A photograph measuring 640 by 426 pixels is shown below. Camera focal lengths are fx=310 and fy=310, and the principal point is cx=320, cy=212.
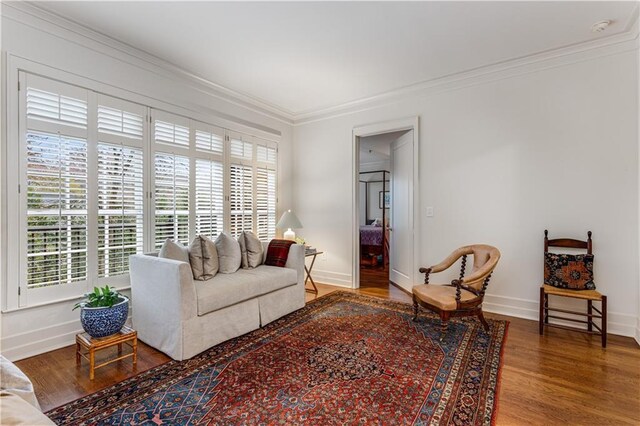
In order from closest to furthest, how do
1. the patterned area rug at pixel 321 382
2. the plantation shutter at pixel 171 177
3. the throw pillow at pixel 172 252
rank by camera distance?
1. the patterned area rug at pixel 321 382
2. the throw pillow at pixel 172 252
3. the plantation shutter at pixel 171 177

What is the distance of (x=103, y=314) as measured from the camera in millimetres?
2221

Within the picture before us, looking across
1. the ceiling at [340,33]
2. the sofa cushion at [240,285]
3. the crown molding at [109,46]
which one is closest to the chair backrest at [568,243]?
the ceiling at [340,33]

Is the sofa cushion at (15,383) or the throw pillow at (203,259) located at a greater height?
the throw pillow at (203,259)

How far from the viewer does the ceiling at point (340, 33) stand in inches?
96.4

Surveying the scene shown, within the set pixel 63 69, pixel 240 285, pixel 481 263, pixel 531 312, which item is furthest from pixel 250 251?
pixel 531 312

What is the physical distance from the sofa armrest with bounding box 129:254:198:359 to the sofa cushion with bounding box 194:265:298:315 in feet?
0.38

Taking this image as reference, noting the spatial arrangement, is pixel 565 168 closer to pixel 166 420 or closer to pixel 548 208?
pixel 548 208

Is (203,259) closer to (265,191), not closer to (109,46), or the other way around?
(265,191)

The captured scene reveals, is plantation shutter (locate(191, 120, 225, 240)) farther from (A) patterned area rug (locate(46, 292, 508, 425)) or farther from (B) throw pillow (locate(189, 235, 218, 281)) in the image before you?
(A) patterned area rug (locate(46, 292, 508, 425))

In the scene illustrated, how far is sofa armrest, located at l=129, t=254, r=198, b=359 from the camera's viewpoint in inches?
94.3

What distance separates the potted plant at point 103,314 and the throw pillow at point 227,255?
1.00m

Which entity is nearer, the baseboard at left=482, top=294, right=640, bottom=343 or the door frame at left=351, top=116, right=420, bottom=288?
the baseboard at left=482, top=294, right=640, bottom=343


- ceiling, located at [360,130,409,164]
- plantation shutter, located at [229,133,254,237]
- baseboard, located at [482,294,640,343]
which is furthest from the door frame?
plantation shutter, located at [229,133,254,237]

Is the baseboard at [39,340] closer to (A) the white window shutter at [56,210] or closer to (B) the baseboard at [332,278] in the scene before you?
(A) the white window shutter at [56,210]
